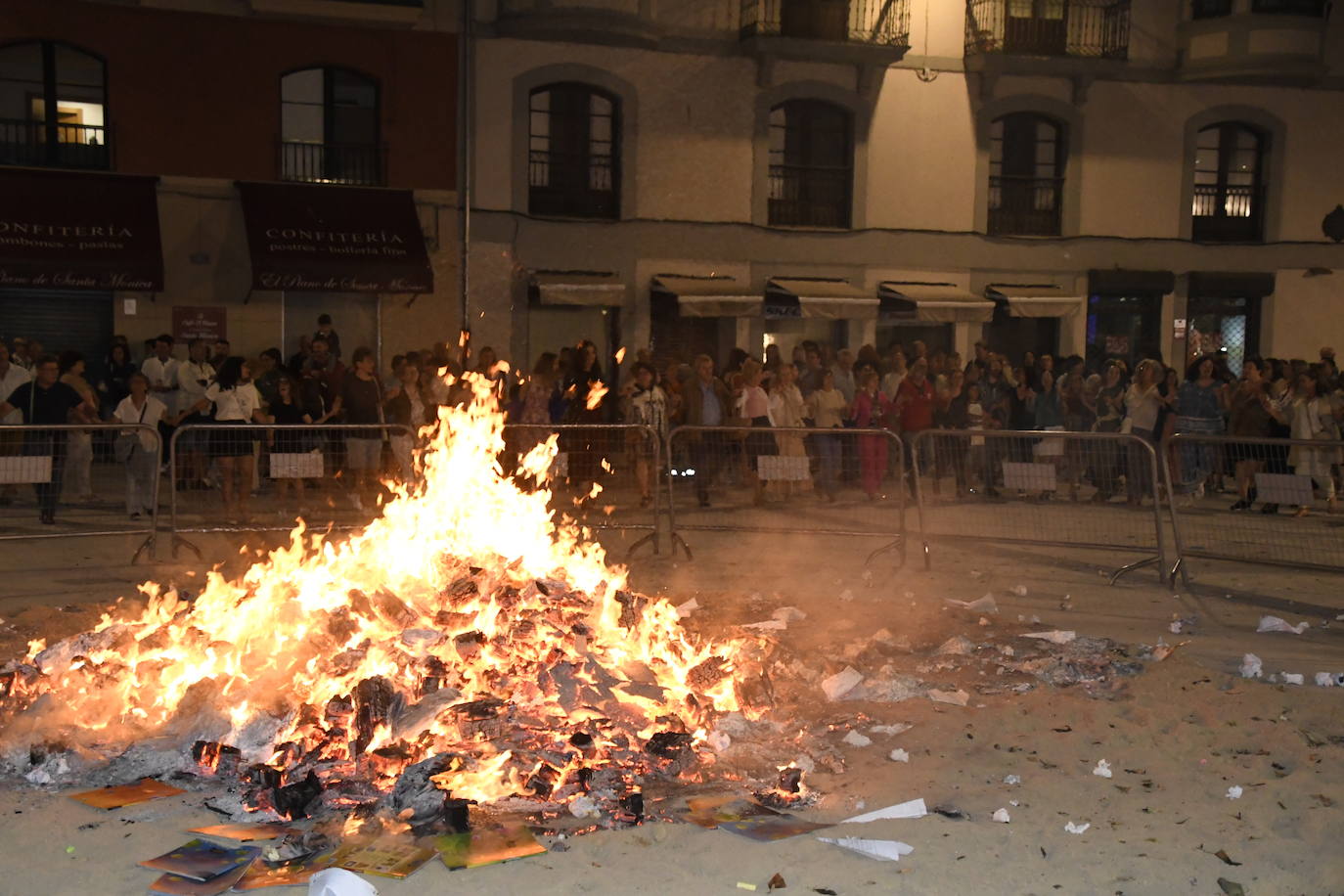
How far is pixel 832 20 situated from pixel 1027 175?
5.25m

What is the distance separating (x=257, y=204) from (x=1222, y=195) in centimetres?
1923

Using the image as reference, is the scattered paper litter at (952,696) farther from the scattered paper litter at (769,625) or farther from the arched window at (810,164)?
the arched window at (810,164)

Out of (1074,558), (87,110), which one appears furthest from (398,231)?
(1074,558)

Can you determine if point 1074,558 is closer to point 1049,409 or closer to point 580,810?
point 1049,409

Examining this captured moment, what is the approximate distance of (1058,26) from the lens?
2558cm

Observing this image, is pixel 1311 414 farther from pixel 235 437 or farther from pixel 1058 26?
pixel 1058 26

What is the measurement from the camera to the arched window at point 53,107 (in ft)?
66.6

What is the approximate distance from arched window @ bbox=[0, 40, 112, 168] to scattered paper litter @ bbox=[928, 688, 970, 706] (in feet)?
59.0

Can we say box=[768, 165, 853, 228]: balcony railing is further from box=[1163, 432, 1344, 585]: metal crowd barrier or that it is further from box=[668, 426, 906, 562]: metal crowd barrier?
box=[1163, 432, 1344, 585]: metal crowd barrier

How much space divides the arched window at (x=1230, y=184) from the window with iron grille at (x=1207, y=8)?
2.29 meters

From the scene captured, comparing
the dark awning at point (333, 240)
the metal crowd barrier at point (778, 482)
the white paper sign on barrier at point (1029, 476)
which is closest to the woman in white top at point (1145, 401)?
the metal crowd barrier at point (778, 482)

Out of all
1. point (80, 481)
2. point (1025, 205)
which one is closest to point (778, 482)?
point (80, 481)

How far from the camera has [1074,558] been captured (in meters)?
11.9

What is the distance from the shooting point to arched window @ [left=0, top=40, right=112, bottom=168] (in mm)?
20312
